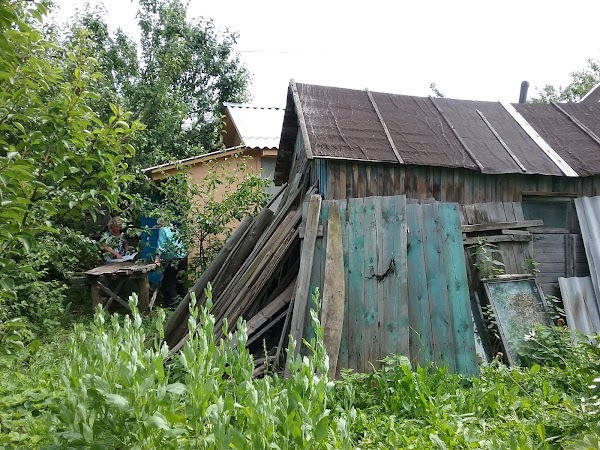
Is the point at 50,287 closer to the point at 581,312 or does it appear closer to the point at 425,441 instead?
the point at 425,441

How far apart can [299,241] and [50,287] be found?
625 cm

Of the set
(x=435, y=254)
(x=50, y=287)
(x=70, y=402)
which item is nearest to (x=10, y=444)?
(x=70, y=402)

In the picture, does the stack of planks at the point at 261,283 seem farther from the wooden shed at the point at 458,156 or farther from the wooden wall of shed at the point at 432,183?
the wooden shed at the point at 458,156

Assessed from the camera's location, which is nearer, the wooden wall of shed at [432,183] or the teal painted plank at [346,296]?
the teal painted plank at [346,296]

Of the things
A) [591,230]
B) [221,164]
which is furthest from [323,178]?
[221,164]

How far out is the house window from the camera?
20.5ft

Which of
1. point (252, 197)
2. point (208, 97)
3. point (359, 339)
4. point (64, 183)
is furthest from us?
point (208, 97)

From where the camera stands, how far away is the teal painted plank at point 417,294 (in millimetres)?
4781

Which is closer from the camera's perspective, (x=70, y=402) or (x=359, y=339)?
(x=70, y=402)

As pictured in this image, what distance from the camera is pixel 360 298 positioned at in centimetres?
482

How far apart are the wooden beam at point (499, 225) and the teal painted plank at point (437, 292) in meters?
0.79

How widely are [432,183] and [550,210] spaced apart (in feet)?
6.30

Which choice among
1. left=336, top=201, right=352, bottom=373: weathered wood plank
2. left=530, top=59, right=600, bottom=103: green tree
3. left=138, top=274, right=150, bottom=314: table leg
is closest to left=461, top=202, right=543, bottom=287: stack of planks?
left=336, top=201, right=352, bottom=373: weathered wood plank

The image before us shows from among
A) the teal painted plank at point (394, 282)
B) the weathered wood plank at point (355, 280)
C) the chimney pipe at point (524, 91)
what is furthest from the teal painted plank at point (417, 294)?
the chimney pipe at point (524, 91)
